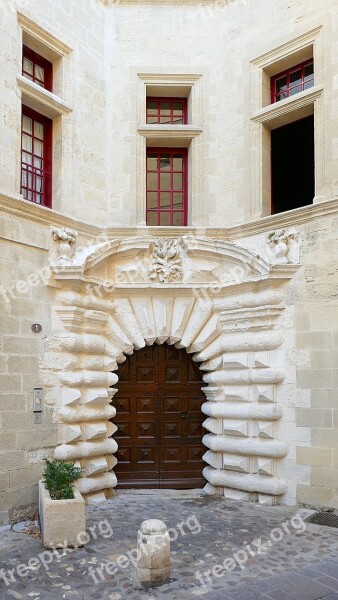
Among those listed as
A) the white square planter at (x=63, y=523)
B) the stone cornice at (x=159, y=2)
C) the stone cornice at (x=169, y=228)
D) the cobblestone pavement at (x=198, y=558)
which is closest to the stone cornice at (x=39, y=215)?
the stone cornice at (x=169, y=228)

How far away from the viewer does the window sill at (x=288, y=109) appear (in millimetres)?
7137

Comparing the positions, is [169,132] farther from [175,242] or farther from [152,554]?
[152,554]

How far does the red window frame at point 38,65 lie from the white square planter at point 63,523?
211 inches

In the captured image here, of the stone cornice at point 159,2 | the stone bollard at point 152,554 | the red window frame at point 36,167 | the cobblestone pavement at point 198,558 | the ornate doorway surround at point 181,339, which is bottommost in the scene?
the cobblestone pavement at point 198,558

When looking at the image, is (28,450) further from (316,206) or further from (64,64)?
(64,64)

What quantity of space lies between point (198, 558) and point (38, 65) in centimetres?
645

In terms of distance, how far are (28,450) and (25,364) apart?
1.01 metres

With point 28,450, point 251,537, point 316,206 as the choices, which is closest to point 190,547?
point 251,537

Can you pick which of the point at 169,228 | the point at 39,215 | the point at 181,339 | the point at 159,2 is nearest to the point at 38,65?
the point at 159,2

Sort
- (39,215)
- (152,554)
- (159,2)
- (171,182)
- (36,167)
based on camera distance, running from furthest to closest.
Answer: (171,182), (159,2), (36,167), (39,215), (152,554)

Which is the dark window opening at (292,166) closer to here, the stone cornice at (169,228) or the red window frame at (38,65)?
the stone cornice at (169,228)

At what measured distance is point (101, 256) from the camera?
7227mm

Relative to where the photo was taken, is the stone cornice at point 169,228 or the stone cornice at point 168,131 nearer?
the stone cornice at point 169,228

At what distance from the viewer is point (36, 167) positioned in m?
7.53
